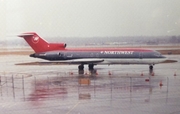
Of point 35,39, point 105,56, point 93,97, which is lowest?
point 93,97

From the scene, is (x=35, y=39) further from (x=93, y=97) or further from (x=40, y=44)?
(x=93, y=97)

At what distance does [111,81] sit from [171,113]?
28.0ft

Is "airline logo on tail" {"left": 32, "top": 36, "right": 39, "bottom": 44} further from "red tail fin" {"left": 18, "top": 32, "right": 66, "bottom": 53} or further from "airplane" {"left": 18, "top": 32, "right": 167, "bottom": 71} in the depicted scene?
"airplane" {"left": 18, "top": 32, "right": 167, "bottom": 71}

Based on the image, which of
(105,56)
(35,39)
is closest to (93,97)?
(105,56)

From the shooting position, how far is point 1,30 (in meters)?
29.2

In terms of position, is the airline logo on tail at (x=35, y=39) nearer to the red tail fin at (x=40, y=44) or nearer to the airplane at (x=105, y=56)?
the red tail fin at (x=40, y=44)

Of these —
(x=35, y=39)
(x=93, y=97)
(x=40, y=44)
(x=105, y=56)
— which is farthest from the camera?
(x=35, y=39)

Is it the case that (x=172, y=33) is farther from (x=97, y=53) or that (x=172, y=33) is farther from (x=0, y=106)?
(x=0, y=106)

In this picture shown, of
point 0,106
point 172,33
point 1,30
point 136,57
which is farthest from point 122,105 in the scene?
point 1,30

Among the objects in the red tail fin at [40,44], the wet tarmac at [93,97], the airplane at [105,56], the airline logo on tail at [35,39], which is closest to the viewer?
the wet tarmac at [93,97]

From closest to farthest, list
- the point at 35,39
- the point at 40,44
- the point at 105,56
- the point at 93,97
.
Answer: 1. the point at 93,97
2. the point at 105,56
3. the point at 40,44
4. the point at 35,39

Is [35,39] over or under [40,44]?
over

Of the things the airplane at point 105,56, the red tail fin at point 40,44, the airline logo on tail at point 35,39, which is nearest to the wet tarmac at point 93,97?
the airplane at point 105,56

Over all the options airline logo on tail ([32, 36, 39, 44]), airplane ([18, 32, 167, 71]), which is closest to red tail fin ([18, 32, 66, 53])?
airline logo on tail ([32, 36, 39, 44])
